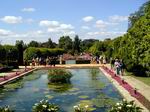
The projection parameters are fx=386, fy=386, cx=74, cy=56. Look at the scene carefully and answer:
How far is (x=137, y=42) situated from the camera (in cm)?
2891

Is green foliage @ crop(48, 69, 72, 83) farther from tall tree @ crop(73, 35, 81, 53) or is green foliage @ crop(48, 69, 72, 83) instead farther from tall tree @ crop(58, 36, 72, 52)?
tall tree @ crop(73, 35, 81, 53)

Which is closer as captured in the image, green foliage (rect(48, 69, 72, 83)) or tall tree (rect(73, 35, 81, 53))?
green foliage (rect(48, 69, 72, 83))

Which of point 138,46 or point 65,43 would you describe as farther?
point 65,43

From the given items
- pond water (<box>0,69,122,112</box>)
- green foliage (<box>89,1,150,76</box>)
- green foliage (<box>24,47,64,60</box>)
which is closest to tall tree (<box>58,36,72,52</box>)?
green foliage (<box>24,47,64,60</box>)

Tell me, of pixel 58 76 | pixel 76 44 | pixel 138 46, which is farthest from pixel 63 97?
pixel 76 44

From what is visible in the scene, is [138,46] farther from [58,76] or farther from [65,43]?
[65,43]

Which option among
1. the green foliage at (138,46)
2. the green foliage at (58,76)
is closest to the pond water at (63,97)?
the green foliage at (58,76)

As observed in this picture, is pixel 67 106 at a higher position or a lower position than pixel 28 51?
lower

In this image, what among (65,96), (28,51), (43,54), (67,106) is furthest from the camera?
(43,54)

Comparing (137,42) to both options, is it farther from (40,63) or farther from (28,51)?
(28,51)

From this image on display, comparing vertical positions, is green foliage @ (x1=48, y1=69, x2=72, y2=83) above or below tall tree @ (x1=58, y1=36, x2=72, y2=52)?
below

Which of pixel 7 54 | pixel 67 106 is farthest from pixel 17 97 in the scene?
pixel 7 54

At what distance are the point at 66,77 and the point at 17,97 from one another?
8.53 metres

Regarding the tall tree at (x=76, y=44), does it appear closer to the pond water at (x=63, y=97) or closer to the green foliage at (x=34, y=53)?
the green foliage at (x=34, y=53)
